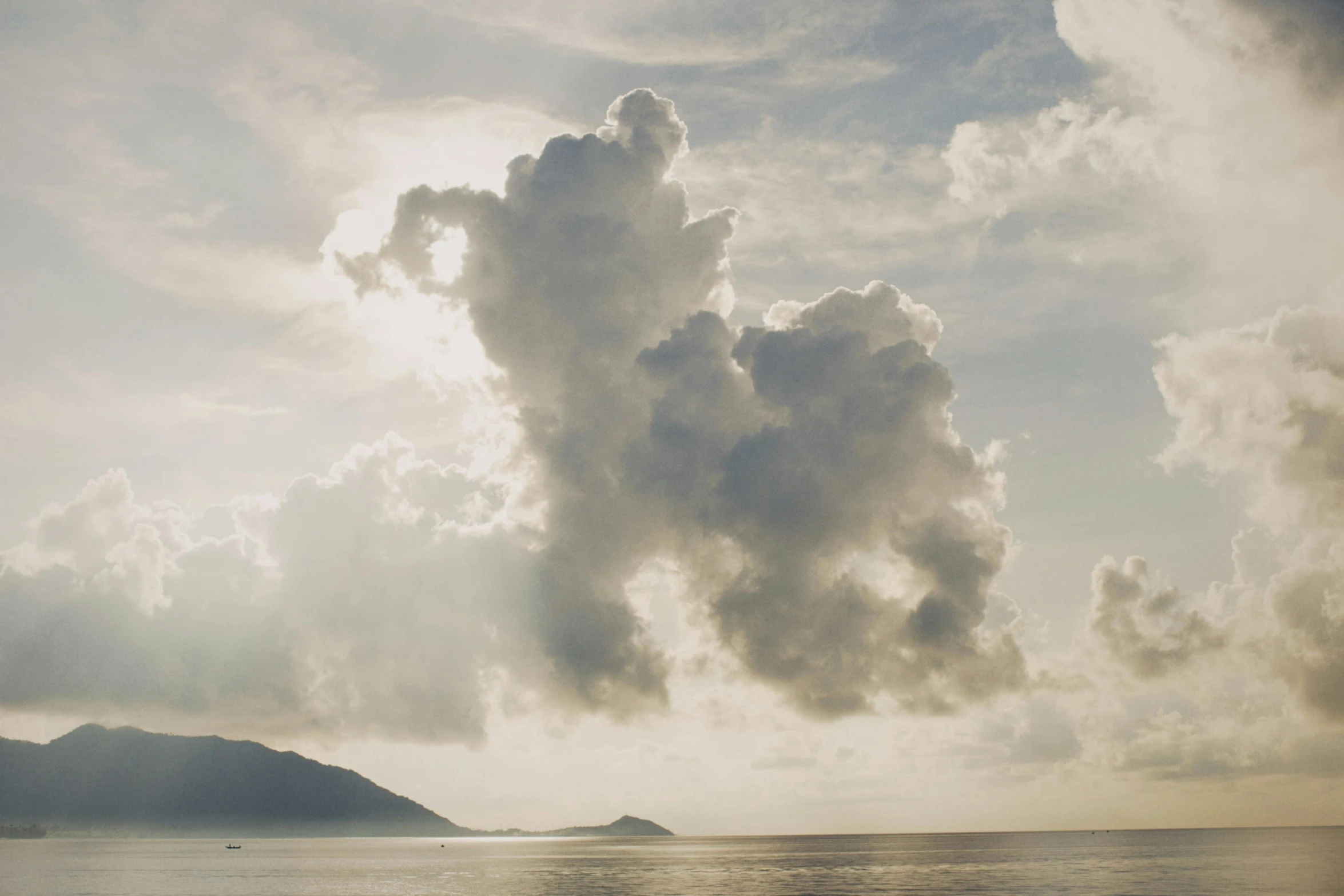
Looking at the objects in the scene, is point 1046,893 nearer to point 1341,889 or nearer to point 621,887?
point 1341,889

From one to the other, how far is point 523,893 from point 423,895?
20.7 metres

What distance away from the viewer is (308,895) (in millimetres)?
198125

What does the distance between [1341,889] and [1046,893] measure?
51414 mm

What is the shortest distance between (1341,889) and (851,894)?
3349 inches

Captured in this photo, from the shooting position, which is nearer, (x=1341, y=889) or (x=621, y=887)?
(x=1341, y=889)

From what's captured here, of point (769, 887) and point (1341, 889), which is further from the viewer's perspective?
point (769, 887)

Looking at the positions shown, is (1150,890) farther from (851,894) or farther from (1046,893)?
(851,894)

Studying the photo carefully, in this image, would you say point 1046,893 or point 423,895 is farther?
point 423,895

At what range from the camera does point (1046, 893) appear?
558ft

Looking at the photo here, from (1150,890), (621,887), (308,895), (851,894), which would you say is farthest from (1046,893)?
(308,895)

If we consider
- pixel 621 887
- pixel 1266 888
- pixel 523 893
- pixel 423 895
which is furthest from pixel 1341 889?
pixel 423 895

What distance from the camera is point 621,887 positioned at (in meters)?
200

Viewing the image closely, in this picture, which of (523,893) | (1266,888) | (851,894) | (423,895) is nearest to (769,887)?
(851,894)

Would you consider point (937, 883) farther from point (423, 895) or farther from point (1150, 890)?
point (423, 895)
